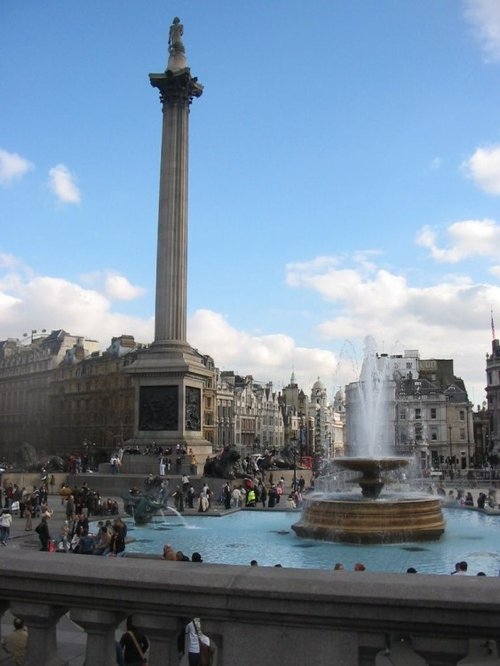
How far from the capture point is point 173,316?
4641 cm

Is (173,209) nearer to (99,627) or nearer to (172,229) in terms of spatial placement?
(172,229)

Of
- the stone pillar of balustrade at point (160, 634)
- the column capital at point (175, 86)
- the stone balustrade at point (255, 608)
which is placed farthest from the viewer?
the column capital at point (175, 86)

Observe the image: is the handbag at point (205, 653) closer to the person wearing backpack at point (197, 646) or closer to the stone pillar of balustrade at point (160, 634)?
the person wearing backpack at point (197, 646)

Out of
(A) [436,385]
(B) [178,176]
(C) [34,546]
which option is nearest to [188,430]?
(B) [178,176]

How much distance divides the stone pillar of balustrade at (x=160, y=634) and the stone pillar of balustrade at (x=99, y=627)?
0.51ft

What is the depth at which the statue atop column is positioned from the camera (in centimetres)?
5072

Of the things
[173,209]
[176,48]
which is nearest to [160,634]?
[173,209]

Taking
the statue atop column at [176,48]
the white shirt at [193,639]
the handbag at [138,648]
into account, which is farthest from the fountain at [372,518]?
the statue atop column at [176,48]

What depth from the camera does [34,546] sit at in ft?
69.1

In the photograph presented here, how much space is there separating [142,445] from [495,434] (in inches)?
2604

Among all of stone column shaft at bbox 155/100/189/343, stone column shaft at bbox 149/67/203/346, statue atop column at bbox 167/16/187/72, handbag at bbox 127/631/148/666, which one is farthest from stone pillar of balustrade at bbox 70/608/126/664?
statue atop column at bbox 167/16/187/72

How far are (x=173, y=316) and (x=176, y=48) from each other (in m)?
20.8

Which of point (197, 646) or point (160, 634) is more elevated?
point (160, 634)

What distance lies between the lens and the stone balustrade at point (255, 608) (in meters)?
3.78
